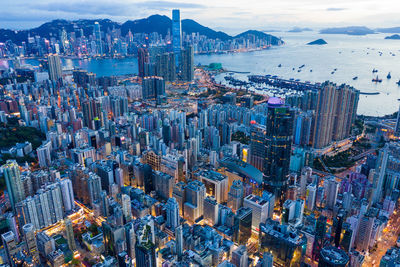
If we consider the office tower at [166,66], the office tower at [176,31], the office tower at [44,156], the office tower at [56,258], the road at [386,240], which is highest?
the office tower at [176,31]

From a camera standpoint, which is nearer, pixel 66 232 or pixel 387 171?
pixel 66 232

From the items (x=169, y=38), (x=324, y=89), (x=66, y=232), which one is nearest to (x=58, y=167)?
(x=66, y=232)

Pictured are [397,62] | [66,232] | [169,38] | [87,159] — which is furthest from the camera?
[169,38]

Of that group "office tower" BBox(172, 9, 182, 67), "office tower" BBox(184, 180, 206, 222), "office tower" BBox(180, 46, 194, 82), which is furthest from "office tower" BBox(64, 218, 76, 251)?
"office tower" BBox(172, 9, 182, 67)

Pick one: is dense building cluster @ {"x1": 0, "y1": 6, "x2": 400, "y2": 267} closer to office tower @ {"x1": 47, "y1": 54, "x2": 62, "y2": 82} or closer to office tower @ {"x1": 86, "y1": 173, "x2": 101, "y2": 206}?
office tower @ {"x1": 86, "y1": 173, "x2": 101, "y2": 206}

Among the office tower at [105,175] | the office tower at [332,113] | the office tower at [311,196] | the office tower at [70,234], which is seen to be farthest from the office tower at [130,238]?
the office tower at [332,113]

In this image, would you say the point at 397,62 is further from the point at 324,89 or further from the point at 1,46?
the point at 1,46

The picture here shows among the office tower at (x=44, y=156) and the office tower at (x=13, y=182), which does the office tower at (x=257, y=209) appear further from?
the office tower at (x=44, y=156)
